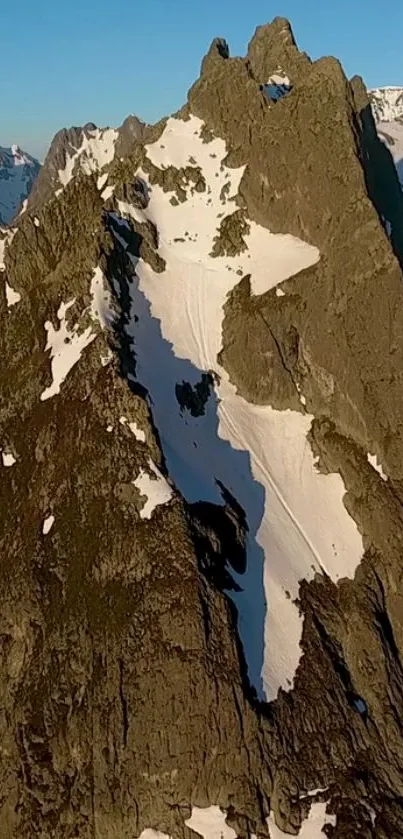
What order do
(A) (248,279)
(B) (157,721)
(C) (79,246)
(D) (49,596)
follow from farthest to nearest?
1. (A) (248,279)
2. (C) (79,246)
3. (D) (49,596)
4. (B) (157,721)

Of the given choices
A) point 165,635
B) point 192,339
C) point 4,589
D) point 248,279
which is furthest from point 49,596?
point 248,279

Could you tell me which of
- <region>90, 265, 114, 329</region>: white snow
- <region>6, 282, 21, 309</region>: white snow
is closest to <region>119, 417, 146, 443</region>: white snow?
<region>90, 265, 114, 329</region>: white snow

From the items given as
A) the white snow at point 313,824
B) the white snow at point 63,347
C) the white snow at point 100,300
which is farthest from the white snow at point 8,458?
the white snow at point 313,824

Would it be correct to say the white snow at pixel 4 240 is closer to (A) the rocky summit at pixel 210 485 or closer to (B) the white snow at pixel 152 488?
(A) the rocky summit at pixel 210 485

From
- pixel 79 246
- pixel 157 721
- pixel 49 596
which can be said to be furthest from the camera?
pixel 79 246

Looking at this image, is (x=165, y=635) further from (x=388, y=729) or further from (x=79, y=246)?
(x=79, y=246)
